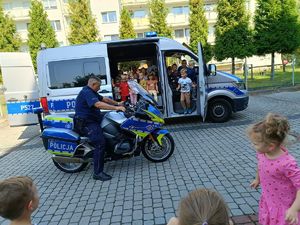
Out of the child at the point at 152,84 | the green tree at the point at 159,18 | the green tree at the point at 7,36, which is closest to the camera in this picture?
the child at the point at 152,84

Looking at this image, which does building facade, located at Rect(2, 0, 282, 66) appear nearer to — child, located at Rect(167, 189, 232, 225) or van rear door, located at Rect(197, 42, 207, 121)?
van rear door, located at Rect(197, 42, 207, 121)

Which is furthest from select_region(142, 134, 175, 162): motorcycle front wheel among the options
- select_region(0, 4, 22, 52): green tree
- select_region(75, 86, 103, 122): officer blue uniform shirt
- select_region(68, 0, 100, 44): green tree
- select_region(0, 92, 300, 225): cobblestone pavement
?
select_region(68, 0, 100, 44): green tree

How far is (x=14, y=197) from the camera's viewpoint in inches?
75.5

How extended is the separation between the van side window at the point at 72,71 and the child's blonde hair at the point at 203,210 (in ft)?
23.4

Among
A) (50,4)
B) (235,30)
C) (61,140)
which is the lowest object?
(61,140)

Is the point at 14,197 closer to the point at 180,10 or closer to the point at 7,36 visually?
the point at 7,36

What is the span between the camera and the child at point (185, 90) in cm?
880

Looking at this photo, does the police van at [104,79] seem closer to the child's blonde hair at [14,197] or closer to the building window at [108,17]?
the child's blonde hair at [14,197]

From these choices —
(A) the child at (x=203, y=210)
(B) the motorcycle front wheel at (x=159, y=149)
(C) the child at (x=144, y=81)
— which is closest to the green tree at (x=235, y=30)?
(C) the child at (x=144, y=81)

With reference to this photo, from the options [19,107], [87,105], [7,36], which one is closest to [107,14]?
[7,36]

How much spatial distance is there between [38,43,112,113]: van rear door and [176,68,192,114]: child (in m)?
2.15

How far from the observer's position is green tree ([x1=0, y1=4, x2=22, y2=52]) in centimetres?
2219

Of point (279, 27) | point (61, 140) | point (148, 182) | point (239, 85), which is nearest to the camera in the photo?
point (148, 182)

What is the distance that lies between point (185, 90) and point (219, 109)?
1.13 metres
